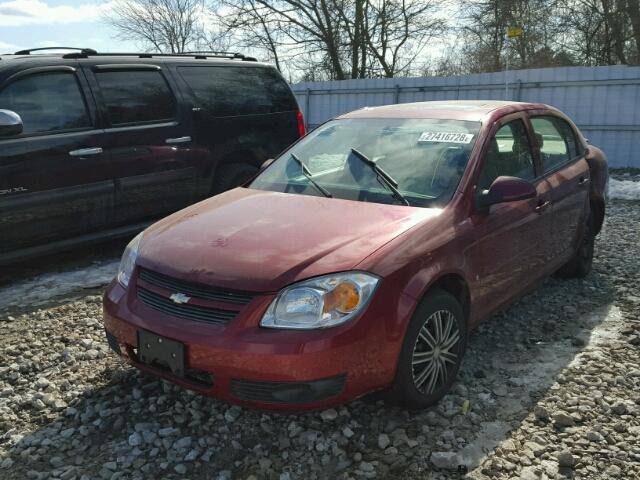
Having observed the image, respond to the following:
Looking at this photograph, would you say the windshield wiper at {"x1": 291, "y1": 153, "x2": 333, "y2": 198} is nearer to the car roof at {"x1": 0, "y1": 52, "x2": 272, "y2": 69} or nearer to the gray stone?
the gray stone

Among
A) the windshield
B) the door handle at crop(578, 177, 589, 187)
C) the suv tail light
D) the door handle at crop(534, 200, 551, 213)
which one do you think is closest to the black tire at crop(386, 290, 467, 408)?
the windshield

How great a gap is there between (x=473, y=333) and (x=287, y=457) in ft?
6.04

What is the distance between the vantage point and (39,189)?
15.5 ft

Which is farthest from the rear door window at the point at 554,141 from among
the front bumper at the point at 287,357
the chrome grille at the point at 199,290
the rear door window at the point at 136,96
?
the rear door window at the point at 136,96

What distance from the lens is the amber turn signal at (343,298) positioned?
8.12ft

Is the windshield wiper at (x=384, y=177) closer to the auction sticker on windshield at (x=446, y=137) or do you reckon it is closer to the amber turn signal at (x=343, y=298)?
the auction sticker on windshield at (x=446, y=137)

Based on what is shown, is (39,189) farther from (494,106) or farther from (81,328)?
(494,106)

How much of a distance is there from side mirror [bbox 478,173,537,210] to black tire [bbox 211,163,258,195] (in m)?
3.45

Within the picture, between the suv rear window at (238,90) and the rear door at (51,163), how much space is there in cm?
130

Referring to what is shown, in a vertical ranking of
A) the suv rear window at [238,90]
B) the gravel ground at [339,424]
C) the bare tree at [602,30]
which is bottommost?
the gravel ground at [339,424]

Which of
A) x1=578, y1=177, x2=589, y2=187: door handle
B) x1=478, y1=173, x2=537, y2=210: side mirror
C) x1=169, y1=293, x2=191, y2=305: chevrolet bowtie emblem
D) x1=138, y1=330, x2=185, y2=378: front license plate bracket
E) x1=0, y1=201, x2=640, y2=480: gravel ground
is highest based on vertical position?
x1=478, y1=173, x2=537, y2=210: side mirror

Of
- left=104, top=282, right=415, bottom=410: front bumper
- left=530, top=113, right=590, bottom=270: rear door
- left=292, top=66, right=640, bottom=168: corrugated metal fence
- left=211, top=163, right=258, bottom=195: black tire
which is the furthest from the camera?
left=292, top=66, right=640, bottom=168: corrugated metal fence

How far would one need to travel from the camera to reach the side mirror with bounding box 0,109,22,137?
4312 mm

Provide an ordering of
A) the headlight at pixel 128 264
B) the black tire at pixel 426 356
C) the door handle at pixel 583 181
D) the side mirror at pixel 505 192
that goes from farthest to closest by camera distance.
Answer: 1. the door handle at pixel 583 181
2. the side mirror at pixel 505 192
3. the headlight at pixel 128 264
4. the black tire at pixel 426 356
